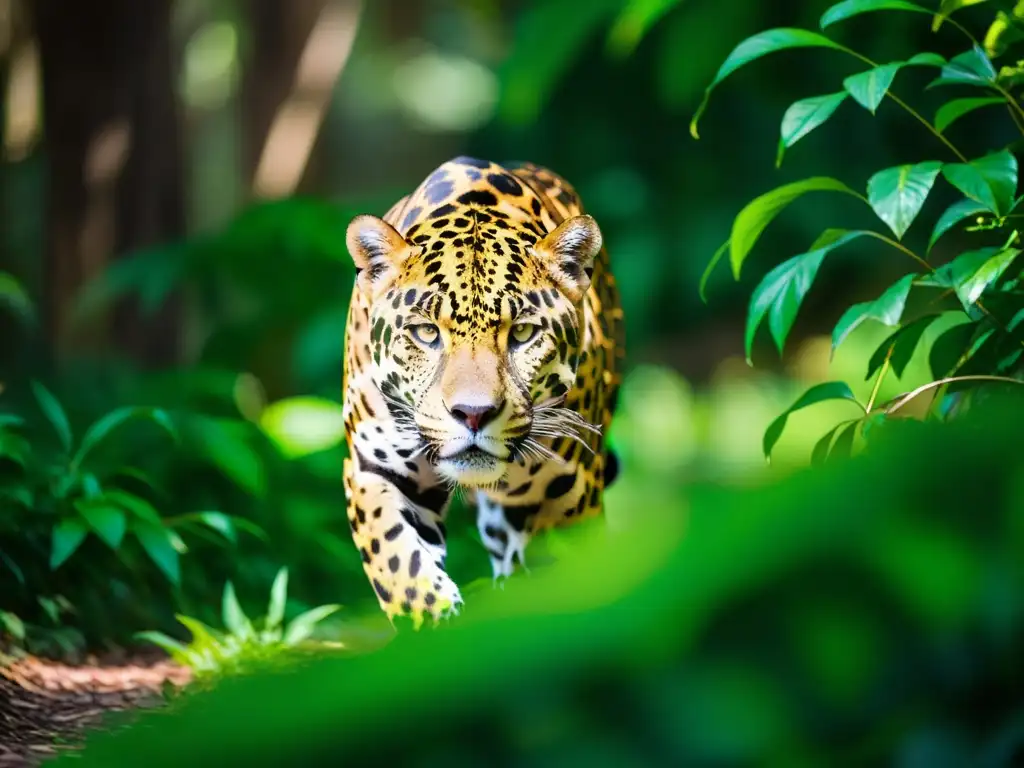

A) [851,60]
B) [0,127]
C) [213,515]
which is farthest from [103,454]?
[0,127]

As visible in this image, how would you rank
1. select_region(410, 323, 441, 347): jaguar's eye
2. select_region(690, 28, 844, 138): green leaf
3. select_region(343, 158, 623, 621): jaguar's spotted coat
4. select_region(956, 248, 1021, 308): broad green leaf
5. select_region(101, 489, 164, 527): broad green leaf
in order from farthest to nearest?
select_region(101, 489, 164, 527): broad green leaf < select_region(410, 323, 441, 347): jaguar's eye < select_region(343, 158, 623, 621): jaguar's spotted coat < select_region(690, 28, 844, 138): green leaf < select_region(956, 248, 1021, 308): broad green leaf

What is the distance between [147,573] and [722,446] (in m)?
8.11

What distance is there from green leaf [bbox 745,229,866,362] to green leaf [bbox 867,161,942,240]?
23cm

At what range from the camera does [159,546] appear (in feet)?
15.1

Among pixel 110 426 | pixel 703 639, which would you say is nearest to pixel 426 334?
pixel 110 426

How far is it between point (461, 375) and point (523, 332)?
1.01 ft

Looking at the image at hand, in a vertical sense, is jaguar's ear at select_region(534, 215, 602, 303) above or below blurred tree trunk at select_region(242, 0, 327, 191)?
below

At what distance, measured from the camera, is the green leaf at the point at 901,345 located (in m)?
3.50

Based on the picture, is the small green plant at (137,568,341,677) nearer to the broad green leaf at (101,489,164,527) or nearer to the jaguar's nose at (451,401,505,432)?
the broad green leaf at (101,489,164,527)

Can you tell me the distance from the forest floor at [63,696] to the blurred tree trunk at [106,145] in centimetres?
657

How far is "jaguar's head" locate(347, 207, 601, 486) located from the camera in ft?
11.9

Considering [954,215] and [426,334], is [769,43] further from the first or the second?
[426,334]

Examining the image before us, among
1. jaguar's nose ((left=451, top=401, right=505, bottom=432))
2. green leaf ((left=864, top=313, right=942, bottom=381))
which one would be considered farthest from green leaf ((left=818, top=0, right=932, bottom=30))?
jaguar's nose ((left=451, top=401, right=505, bottom=432))

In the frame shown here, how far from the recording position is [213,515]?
4.97 meters
